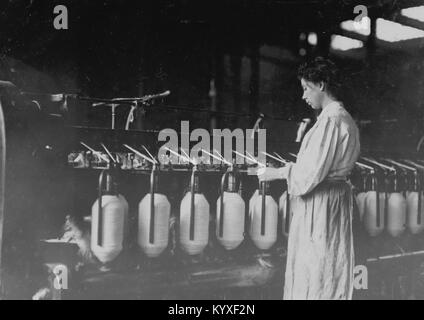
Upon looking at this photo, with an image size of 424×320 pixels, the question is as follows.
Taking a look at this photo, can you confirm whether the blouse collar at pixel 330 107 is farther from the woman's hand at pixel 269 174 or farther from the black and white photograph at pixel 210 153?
the woman's hand at pixel 269 174

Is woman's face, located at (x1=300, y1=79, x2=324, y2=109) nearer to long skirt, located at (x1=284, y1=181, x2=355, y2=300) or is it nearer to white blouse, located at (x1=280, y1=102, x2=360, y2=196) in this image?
white blouse, located at (x1=280, y1=102, x2=360, y2=196)

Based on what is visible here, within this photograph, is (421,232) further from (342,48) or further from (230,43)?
(230,43)

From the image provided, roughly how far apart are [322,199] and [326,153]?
232mm

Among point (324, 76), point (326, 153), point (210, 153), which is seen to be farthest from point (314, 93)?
point (210, 153)

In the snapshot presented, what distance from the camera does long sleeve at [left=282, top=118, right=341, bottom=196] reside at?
237cm

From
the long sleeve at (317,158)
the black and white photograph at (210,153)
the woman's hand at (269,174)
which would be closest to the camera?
the black and white photograph at (210,153)

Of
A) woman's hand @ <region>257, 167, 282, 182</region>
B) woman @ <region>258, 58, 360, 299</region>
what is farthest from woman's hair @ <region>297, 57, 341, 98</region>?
woman's hand @ <region>257, 167, 282, 182</region>

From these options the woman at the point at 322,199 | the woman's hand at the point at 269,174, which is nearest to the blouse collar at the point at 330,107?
the woman at the point at 322,199

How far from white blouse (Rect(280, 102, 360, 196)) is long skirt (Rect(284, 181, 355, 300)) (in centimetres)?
6

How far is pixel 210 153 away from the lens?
2543 millimetres

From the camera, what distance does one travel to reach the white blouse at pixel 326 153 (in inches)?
93.3

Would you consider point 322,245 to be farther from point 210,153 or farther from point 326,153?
point 210,153
